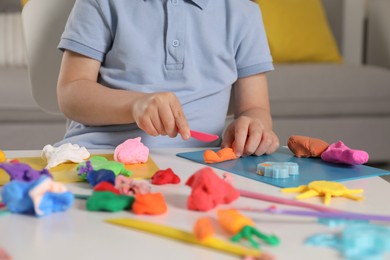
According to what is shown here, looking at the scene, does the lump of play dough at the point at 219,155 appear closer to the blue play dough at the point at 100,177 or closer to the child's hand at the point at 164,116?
the child's hand at the point at 164,116

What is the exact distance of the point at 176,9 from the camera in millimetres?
1039

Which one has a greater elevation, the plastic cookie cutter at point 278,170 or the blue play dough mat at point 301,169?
the plastic cookie cutter at point 278,170

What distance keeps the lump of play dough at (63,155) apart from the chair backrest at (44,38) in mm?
424

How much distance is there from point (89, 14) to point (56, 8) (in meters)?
0.14

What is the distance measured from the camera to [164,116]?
77cm

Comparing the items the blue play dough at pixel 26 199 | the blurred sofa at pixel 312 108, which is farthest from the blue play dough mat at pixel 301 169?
the blurred sofa at pixel 312 108

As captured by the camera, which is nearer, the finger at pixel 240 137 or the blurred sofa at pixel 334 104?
the finger at pixel 240 137

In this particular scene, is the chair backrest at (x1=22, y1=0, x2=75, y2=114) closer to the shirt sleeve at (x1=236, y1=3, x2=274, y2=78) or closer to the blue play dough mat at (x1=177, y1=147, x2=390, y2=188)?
the shirt sleeve at (x1=236, y1=3, x2=274, y2=78)

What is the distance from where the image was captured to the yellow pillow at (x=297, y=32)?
2.59 m

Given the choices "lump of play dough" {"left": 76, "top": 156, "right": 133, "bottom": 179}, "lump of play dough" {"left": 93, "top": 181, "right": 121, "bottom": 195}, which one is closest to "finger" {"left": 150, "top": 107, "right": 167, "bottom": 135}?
"lump of play dough" {"left": 76, "top": 156, "right": 133, "bottom": 179}

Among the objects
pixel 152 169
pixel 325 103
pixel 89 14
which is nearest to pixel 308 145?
pixel 152 169

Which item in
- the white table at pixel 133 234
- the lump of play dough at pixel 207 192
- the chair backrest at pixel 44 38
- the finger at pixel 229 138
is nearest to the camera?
the white table at pixel 133 234

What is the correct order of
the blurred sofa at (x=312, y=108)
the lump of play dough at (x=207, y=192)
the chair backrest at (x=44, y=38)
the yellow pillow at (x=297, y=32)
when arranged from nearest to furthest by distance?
the lump of play dough at (x=207, y=192) < the chair backrest at (x=44, y=38) < the blurred sofa at (x=312, y=108) < the yellow pillow at (x=297, y=32)

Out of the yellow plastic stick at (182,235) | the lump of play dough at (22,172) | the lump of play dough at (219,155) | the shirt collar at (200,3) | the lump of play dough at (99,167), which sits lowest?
the yellow plastic stick at (182,235)
